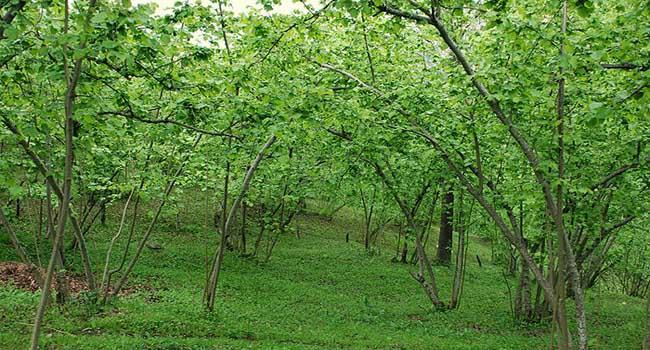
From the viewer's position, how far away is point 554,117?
24.2 ft

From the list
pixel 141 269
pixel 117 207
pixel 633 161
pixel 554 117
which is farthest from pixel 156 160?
pixel 117 207

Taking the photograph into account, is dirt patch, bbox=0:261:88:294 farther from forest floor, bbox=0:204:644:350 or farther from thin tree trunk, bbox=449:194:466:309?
thin tree trunk, bbox=449:194:466:309

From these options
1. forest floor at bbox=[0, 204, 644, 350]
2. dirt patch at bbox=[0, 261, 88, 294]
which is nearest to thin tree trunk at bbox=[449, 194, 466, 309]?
forest floor at bbox=[0, 204, 644, 350]

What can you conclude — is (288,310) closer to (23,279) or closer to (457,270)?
(457,270)

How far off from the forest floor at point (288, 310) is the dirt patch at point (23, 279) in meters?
0.55

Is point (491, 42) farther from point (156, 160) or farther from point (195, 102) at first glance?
point (156, 160)

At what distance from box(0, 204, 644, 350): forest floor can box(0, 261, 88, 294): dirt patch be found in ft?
1.79

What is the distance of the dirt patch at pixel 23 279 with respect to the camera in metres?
13.3

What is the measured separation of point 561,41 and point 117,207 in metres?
24.4

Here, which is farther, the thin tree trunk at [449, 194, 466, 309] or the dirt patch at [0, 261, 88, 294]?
the thin tree trunk at [449, 194, 466, 309]

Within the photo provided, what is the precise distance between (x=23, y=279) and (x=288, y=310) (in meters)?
7.32

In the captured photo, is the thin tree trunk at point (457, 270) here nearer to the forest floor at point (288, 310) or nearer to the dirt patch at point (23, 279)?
the forest floor at point (288, 310)

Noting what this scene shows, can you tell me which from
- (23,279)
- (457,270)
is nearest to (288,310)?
(457,270)

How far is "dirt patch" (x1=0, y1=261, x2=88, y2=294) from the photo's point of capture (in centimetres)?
1334
